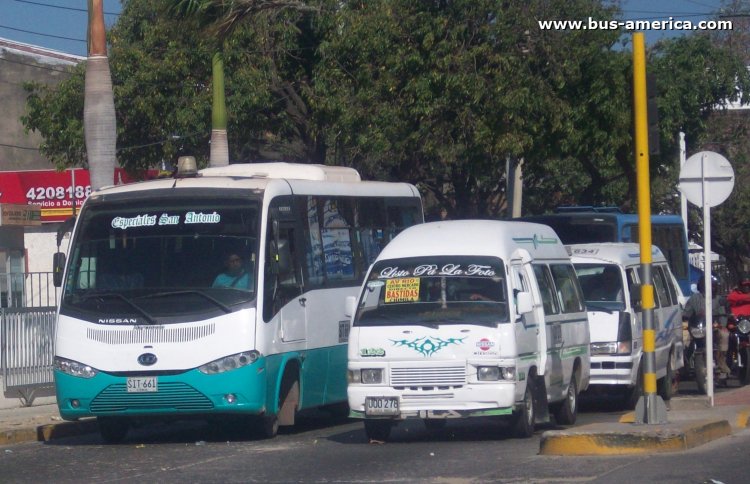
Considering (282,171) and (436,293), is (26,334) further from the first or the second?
(436,293)

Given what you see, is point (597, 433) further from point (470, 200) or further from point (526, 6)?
point (470, 200)


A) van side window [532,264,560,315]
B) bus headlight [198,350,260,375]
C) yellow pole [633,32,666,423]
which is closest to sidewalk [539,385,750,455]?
yellow pole [633,32,666,423]

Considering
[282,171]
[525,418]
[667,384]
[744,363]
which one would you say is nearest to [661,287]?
[667,384]

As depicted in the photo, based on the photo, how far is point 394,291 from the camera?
12.6 meters

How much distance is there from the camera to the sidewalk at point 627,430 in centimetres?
1080

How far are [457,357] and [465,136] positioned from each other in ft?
35.7

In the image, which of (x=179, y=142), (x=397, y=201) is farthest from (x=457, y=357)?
(x=179, y=142)

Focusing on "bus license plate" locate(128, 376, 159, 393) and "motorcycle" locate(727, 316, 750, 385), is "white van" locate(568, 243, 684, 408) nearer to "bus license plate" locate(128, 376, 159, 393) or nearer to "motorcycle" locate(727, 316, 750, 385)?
"motorcycle" locate(727, 316, 750, 385)

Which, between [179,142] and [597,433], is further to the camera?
[179,142]

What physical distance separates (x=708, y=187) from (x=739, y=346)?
5.14m

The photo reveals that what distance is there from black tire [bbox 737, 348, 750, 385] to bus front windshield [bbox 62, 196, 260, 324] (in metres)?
9.35

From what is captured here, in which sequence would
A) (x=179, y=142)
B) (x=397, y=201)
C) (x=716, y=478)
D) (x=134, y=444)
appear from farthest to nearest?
1. (x=179, y=142)
2. (x=397, y=201)
3. (x=134, y=444)
4. (x=716, y=478)

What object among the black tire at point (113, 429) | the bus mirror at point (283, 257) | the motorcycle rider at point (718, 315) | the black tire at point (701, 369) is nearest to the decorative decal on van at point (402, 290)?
the bus mirror at point (283, 257)

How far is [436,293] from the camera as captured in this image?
492 inches
